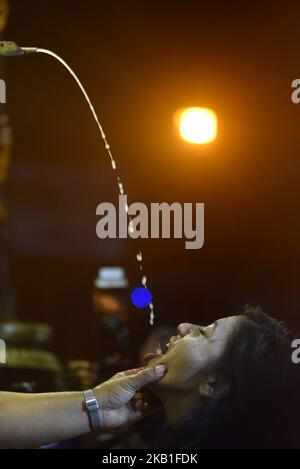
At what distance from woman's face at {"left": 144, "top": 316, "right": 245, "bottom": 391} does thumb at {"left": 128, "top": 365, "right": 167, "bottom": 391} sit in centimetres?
3

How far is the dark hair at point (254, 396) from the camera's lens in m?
1.64

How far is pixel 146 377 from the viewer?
62.5 inches

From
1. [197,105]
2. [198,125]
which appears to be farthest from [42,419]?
[197,105]

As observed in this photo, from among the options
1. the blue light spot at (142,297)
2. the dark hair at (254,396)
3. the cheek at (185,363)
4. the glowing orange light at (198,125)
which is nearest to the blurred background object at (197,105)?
the glowing orange light at (198,125)

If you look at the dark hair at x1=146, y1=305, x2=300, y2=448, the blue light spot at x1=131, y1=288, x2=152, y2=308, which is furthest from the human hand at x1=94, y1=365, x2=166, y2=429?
the blue light spot at x1=131, y1=288, x2=152, y2=308

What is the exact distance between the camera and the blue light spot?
2708 mm

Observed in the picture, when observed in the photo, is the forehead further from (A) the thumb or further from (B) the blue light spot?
(B) the blue light spot

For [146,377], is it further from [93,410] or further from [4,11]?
[4,11]

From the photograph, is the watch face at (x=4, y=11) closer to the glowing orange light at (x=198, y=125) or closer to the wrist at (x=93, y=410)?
the glowing orange light at (x=198, y=125)

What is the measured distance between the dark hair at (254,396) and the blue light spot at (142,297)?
1.02m
